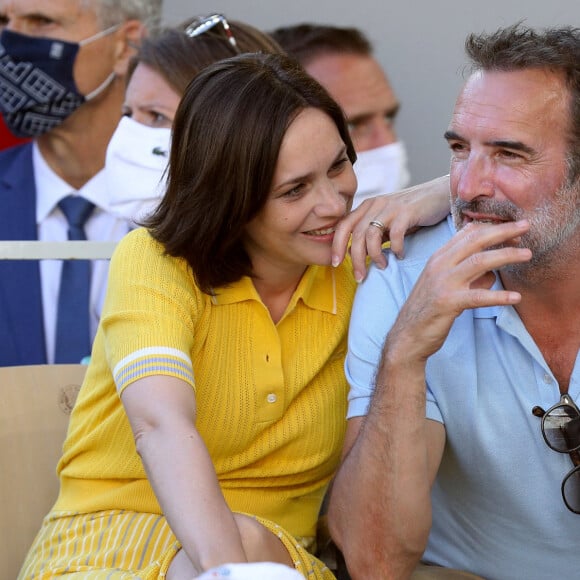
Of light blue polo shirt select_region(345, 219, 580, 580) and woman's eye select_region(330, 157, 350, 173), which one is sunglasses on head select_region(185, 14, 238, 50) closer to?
woman's eye select_region(330, 157, 350, 173)

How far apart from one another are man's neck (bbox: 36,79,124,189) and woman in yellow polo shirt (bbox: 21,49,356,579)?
1.82 metres

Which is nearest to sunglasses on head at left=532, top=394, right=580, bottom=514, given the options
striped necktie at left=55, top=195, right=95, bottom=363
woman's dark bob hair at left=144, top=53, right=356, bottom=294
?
woman's dark bob hair at left=144, top=53, right=356, bottom=294

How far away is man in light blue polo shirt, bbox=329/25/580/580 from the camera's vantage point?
2145mm

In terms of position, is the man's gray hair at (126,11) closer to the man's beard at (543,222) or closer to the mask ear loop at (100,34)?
the mask ear loop at (100,34)

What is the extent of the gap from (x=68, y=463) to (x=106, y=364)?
257mm

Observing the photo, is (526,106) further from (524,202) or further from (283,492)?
(283,492)

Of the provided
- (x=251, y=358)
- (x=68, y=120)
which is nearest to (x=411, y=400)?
(x=251, y=358)

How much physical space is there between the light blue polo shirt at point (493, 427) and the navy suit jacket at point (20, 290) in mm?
1931

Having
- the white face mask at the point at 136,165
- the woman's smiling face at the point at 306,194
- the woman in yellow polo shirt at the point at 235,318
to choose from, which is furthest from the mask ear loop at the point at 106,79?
the woman's smiling face at the point at 306,194

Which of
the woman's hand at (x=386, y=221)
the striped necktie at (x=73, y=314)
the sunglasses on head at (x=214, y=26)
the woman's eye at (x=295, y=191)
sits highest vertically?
the sunglasses on head at (x=214, y=26)

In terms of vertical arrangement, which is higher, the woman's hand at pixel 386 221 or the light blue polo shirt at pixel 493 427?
the woman's hand at pixel 386 221

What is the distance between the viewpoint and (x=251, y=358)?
239cm

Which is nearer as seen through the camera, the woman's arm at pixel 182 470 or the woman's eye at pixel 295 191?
the woman's arm at pixel 182 470

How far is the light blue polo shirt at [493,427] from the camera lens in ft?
7.36
